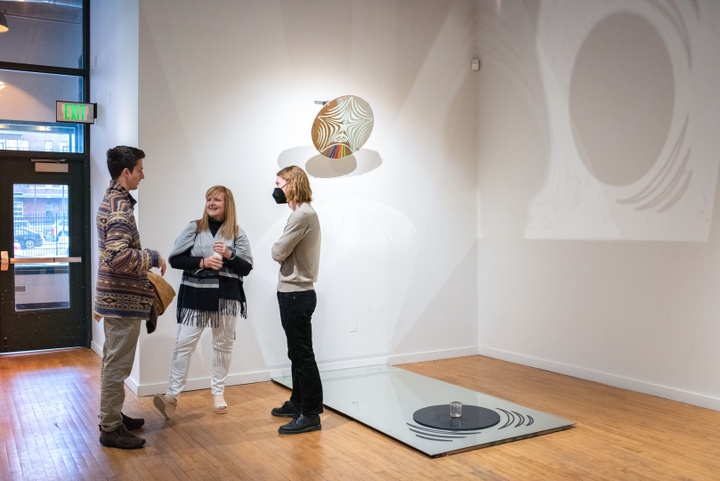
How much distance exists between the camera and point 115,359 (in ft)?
12.3

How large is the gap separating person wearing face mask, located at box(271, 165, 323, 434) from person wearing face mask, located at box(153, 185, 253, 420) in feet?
1.47

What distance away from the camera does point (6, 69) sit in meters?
6.63

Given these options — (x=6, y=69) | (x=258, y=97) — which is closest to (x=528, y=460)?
(x=258, y=97)

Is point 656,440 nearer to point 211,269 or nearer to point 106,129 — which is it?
point 211,269

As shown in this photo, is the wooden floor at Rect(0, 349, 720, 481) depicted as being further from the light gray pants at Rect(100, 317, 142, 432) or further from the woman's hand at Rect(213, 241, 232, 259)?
the woman's hand at Rect(213, 241, 232, 259)

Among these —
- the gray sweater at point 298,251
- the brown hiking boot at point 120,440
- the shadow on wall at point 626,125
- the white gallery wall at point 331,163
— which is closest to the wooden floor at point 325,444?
the brown hiking boot at point 120,440

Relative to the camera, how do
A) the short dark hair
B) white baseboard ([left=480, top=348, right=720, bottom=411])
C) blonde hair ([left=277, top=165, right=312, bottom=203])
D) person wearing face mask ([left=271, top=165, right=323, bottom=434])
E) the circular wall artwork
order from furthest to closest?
the circular wall artwork
white baseboard ([left=480, top=348, right=720, bottom=411])
blonde hair ([left=277, top=165, right=312, bottom=203])
person wearing face mask ([left=271, top=165, right=323, bottom=434])
the short dark hair

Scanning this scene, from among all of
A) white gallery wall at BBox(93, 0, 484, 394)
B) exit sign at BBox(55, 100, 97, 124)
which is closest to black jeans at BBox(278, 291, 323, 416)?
white gallery wall at BBox(93, 0, 484, 394)

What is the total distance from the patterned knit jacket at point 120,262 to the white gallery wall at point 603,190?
342cm

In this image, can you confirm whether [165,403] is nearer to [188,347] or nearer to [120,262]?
[188,347]

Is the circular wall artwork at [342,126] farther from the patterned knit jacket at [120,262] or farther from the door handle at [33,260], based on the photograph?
the door handle at [33,260]

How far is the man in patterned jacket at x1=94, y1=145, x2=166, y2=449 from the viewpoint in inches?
146

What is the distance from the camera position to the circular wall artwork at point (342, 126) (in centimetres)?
562

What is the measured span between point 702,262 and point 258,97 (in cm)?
343
